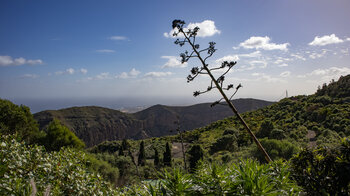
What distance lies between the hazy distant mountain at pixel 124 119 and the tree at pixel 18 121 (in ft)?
164

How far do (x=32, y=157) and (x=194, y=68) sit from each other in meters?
3.54

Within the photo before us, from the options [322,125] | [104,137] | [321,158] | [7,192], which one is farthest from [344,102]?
[104,137]

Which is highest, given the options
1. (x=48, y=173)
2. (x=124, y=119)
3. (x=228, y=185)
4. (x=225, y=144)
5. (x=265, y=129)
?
(x=228, y=185)

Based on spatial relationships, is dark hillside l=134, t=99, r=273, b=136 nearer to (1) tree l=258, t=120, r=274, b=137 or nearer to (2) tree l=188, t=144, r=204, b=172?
(1) tree l=258, t=120, r=274, b=137

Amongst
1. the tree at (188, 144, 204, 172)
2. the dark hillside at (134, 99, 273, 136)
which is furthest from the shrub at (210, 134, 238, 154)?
the dark hillside at (134, 99, 273, 136)

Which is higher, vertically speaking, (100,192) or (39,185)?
(39,185)

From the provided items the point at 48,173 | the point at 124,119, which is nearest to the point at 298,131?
the point at 48,173

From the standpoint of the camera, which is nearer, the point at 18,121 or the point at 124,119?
the point at 18,121

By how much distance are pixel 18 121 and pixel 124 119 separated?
335 feet

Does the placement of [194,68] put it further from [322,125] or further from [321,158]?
[322,125]

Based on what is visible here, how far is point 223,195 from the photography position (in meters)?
1.79

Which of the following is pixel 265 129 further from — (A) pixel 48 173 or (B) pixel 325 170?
(A) pixel 48 173

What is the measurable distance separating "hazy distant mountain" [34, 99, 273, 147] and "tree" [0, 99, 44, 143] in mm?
50002

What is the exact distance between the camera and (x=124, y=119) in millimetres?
121438
